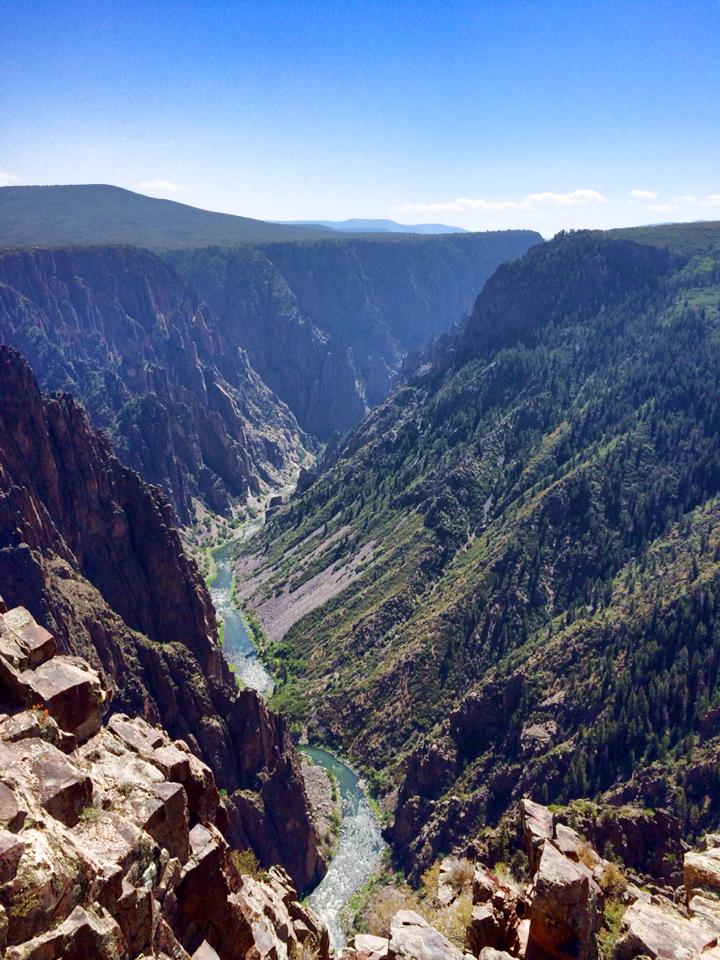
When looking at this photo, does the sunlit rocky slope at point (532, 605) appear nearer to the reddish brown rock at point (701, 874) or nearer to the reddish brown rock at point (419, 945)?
the reddish brown rock at point (701, 874)

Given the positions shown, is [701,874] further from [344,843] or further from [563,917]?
[344,843]

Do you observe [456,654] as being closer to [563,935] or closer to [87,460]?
[87,460]

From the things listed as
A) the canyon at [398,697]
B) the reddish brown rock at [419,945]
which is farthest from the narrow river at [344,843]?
the reddish brown rock at [419,945]

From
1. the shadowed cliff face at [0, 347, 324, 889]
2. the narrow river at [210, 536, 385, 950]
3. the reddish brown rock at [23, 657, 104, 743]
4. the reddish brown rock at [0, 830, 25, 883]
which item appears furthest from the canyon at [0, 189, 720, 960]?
the narrow river at [210, 536, 385, 950]

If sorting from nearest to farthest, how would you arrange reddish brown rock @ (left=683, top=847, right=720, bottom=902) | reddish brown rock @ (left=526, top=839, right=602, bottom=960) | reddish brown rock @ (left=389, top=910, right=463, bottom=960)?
reddish brown rock @ (left=389, top=910, right=463, bottom=960), reddish brown rock @ (left=526, top=839, right=602, bottom=960), reddish brown rock @ (left=683, top=847, right=720, bottom=902)

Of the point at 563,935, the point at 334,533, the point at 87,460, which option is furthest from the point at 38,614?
the point at 334,533

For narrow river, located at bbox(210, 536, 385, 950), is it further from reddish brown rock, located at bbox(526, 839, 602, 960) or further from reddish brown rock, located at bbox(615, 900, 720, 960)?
reddish brown rock, located at bbox(615, 900, 720, 960)
